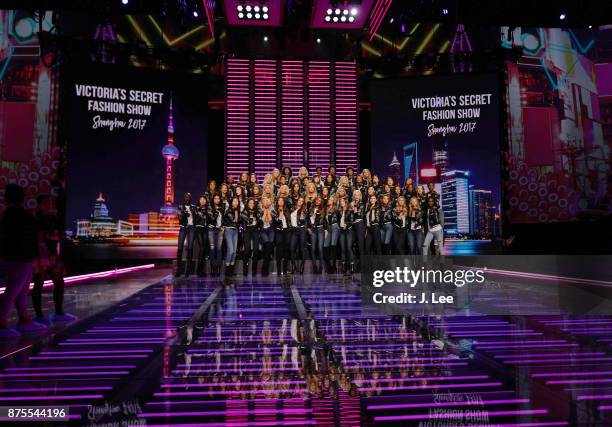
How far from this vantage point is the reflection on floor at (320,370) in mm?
2262

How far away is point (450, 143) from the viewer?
44.0 ft

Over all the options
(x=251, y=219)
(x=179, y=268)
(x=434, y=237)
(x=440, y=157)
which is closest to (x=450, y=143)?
(x=440, y=157)

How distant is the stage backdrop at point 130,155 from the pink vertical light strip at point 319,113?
2818mm

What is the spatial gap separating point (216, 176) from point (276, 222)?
5.61 m

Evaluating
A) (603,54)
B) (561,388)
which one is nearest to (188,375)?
(561,388)

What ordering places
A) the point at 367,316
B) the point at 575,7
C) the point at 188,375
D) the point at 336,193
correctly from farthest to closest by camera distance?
the point at 575,7, the point at 336,193, the point at 367,316, the point at 188,375

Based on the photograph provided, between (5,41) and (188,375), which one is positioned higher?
(5,41)

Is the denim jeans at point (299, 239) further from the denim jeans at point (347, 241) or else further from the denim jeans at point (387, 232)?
the denim jeans at point (387, 232)

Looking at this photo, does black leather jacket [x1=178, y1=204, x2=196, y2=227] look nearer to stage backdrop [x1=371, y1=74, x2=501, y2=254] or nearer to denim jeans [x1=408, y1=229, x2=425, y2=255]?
denim jeans [x1=408, y1=229, x2=425, y2=255]

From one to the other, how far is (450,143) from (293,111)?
4.21 m

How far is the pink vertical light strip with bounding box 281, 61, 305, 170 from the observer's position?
1364cm

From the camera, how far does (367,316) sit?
4.73 m

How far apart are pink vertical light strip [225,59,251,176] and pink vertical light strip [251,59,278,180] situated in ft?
0.78

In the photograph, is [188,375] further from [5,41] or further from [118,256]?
[5,41]
